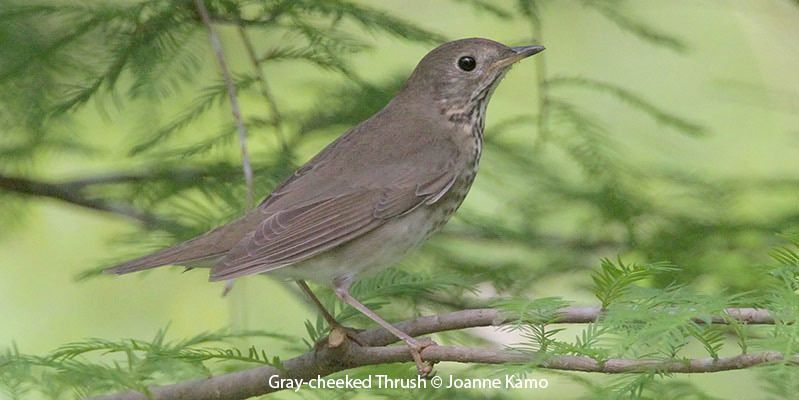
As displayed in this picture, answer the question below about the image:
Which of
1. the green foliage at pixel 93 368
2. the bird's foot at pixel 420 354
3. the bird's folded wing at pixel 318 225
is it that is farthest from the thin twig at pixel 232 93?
the bird's foot at pixel 420 354

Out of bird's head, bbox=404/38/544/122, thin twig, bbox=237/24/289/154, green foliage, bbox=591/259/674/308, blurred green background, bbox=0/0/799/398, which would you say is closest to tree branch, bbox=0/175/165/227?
blurred green background, bbox=0/0/799/398

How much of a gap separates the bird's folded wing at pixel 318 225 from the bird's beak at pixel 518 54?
0.56 m

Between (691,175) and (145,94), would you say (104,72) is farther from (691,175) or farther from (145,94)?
(691,175)

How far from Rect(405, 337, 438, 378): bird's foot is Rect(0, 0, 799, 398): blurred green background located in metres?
0.64

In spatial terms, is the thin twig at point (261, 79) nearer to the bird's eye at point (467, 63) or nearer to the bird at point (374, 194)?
the bird at point (374, 194)

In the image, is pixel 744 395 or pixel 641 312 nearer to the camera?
pixel 641 312

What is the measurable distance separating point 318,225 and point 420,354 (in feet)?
2.96

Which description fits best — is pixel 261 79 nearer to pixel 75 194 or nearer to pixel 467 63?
pixel 467 63

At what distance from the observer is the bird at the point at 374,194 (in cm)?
392

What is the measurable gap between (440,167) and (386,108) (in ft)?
1.45

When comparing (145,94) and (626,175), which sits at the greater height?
(145,94)

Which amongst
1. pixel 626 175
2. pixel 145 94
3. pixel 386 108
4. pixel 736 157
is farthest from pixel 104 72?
pixel 736 157

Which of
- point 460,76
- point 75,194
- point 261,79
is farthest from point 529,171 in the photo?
point 75,194

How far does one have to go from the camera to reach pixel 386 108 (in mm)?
4617
